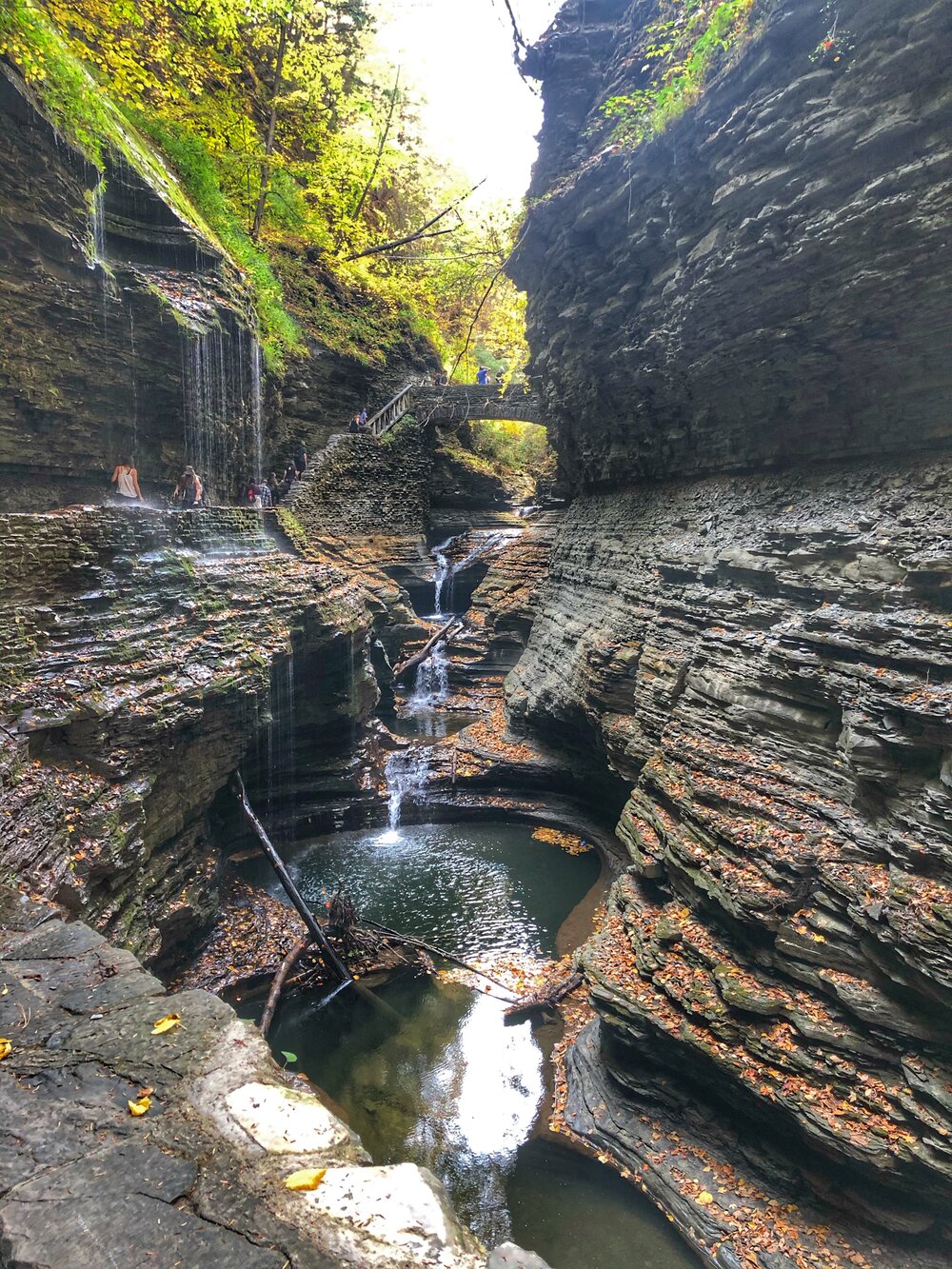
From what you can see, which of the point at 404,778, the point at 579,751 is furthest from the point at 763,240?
the point at 404,778

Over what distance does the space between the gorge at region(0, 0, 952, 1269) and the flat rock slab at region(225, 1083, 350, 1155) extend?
22 mm

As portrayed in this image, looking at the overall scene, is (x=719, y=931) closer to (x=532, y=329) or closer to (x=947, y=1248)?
(x=947, y=1248)

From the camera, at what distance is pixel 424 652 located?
21469mm

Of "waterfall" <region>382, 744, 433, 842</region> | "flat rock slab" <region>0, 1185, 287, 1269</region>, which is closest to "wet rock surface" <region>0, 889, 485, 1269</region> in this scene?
"flat rock slab" <region>0, 1185, 287, 1269</region>

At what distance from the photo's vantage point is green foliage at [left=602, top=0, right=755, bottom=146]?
9711mm

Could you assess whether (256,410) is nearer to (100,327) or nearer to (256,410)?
(256,410)

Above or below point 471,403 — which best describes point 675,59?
above

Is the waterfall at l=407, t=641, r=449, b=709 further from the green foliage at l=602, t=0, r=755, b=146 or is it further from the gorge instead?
the green foliage at l=602, t=0, r=755, b=146

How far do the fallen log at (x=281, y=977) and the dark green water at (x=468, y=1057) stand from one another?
0.34m

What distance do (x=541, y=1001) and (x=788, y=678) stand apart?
5.93 m

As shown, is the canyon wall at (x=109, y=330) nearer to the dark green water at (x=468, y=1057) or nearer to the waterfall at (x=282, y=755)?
the waterfall at (x=282, y=755)

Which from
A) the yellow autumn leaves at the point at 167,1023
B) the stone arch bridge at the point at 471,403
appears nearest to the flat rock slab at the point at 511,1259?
the yellow autumn leaves at the point at 167,1023

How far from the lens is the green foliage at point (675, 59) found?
9.71 m

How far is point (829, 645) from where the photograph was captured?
740 cm
